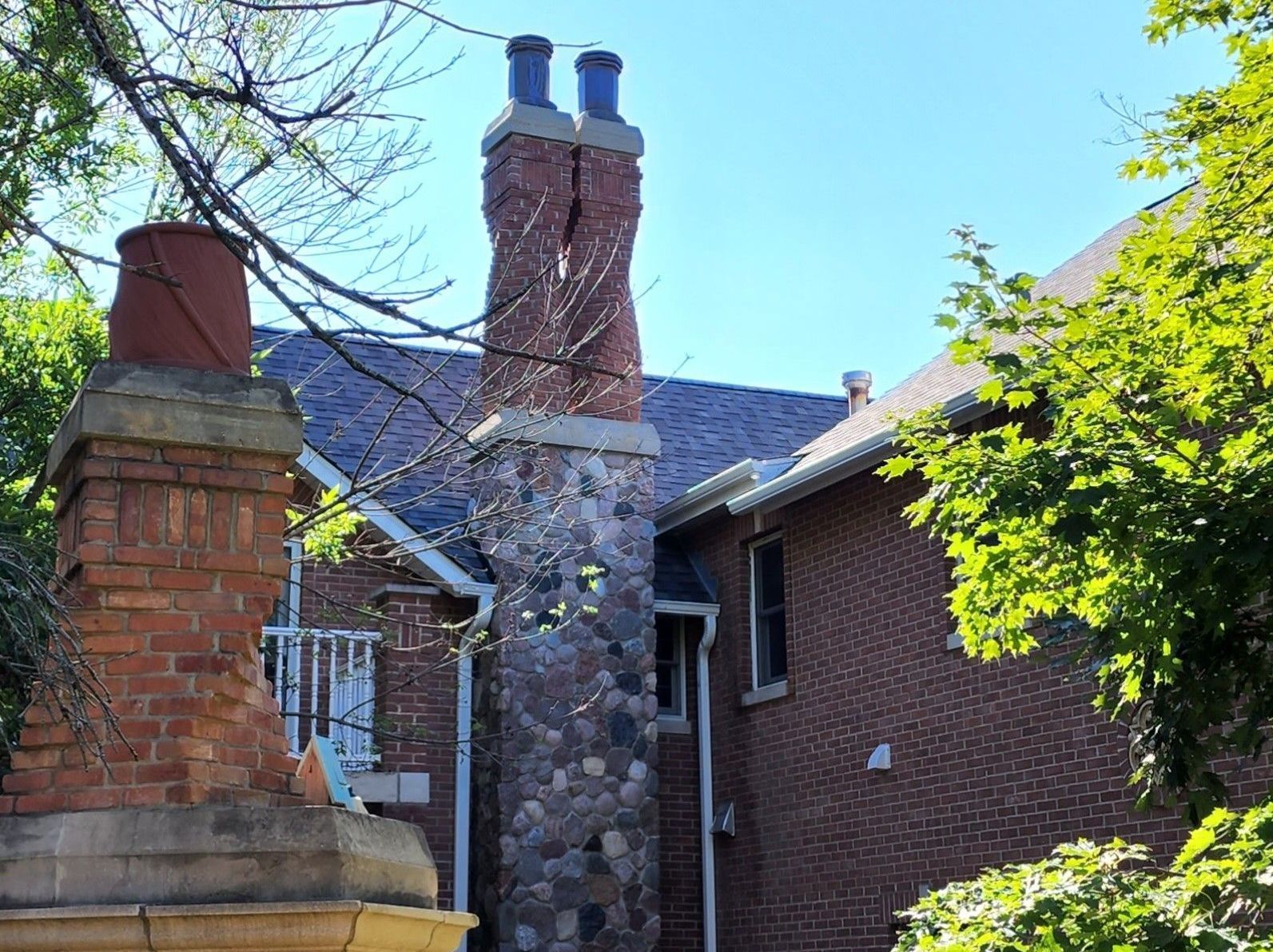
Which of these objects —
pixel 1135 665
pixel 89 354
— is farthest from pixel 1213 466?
pixel 89 354

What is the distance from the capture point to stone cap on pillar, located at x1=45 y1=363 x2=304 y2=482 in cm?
501

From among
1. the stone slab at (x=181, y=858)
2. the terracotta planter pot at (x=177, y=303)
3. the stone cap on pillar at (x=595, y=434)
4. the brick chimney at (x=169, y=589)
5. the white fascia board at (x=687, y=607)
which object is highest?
the stone cap on pillar at (x=595, y=434)

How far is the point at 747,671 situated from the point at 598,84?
5.57 metres

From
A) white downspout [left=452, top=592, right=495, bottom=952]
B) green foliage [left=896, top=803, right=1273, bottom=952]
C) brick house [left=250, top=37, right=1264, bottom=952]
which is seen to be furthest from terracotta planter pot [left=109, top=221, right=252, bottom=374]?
white downspout [left=452, top=592, right=495, bottom=952]

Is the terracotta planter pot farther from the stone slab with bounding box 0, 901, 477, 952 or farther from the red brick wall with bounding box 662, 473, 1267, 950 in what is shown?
the red brick wall with bounding box 662, 473, 1267, 950

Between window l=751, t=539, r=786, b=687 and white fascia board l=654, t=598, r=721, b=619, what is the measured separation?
38cm

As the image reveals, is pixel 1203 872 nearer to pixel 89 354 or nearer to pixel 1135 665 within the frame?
pixel 1135 665

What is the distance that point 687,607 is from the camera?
14.9m

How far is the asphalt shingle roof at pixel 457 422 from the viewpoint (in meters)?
14.6

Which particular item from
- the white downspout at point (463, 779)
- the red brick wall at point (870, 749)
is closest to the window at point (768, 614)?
the red brick wall at point (870, 749)

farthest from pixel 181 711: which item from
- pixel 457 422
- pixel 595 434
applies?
pixel 595 434

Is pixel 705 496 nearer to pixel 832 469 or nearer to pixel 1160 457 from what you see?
pixel 832 469

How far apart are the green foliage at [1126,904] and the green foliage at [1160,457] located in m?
0.46

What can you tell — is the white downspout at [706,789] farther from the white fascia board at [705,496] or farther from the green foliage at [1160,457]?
the green foliage at [1160,457]
